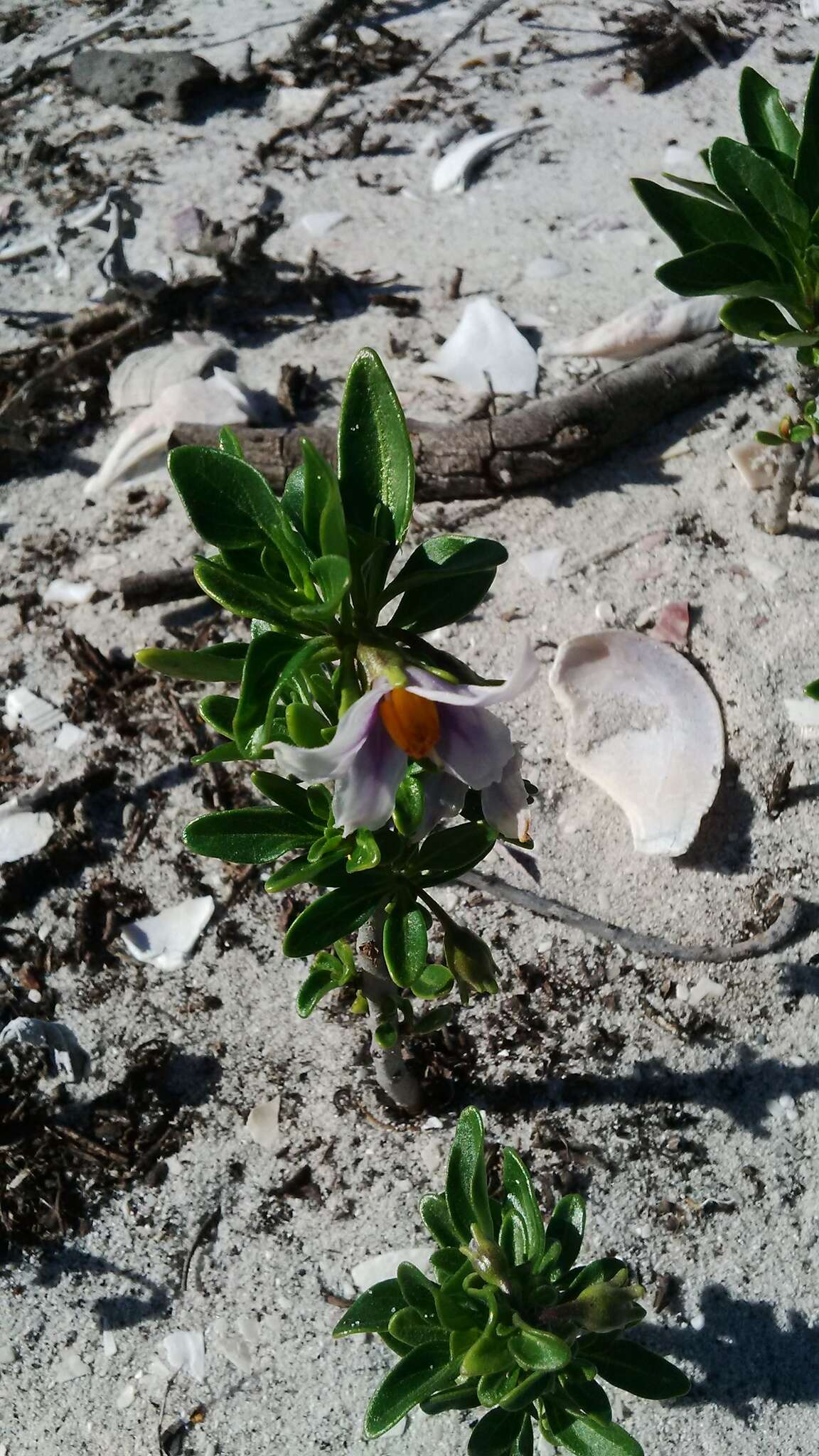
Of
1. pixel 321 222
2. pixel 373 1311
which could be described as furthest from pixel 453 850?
pixel 321 222

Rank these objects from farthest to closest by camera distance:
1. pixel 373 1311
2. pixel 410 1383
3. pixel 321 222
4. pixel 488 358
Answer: pixel 321 222, pixel 488 358, pixel 373 1311, pixel 410 1383

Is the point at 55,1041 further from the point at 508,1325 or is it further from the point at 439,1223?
the point at 508,1325

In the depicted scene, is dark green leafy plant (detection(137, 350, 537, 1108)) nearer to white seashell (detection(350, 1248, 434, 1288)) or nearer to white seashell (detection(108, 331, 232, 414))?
white seashell (detection(350, 1248, 434, 1288))

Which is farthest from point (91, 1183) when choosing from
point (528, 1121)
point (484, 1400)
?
point (484, 1400)

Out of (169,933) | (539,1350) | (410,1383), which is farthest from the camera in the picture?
(169,933)

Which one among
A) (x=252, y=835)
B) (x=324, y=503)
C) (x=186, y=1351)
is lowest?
(x=186, y=1351)

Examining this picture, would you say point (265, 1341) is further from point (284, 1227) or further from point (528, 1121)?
point (528, 1121)
